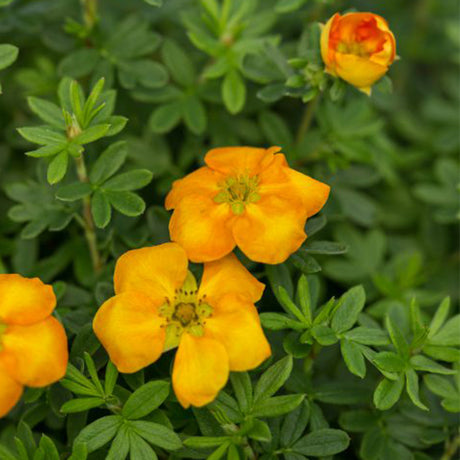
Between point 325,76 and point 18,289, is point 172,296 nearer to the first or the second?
point 18,289

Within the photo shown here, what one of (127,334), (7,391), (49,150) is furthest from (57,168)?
(7,391)

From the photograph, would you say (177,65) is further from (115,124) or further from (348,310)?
(348,310)

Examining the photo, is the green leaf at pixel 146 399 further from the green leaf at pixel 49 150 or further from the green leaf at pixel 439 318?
the green leaf at pixel 439 318

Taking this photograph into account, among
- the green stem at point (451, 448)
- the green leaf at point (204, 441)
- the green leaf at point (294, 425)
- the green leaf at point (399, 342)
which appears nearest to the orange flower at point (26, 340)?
the green leaf at point (204, 441)

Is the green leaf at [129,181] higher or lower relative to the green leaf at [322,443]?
higher

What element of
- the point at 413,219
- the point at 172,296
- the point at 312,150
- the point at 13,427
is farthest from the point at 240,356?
the point at 413,219

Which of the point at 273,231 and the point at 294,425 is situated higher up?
the point at 273,231

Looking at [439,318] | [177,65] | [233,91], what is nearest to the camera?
[439,318]
